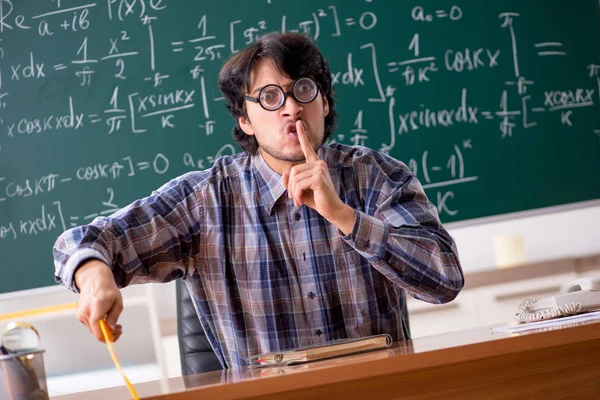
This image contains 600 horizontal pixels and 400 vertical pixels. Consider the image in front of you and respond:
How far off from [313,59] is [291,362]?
3.14 ft

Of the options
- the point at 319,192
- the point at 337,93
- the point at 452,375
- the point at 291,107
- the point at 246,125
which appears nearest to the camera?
the point at 452,375

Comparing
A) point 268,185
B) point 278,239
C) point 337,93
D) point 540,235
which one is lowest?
point 540,235

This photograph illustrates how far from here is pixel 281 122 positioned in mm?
1781

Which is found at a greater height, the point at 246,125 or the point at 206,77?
the point at 206,77

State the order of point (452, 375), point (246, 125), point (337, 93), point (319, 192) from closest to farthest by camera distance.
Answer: point (452, 375), point (319, 192), point (246, 125), point (337, 93)

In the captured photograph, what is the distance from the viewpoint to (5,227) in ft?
9.75

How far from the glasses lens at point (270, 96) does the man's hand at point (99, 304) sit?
0.68m

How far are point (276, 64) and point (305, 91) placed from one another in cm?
16

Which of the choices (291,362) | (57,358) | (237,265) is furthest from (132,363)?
(291,362)

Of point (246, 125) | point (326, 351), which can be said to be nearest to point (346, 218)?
point (326, 351)

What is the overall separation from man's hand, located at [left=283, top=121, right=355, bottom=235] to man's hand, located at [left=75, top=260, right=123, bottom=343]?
418 mm

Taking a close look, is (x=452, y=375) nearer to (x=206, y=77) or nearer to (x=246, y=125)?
(x=246, y=125)

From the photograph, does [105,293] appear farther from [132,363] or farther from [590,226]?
[590,226]

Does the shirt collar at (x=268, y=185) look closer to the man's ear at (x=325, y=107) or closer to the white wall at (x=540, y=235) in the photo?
the man's ear at (x=325, y=107)
